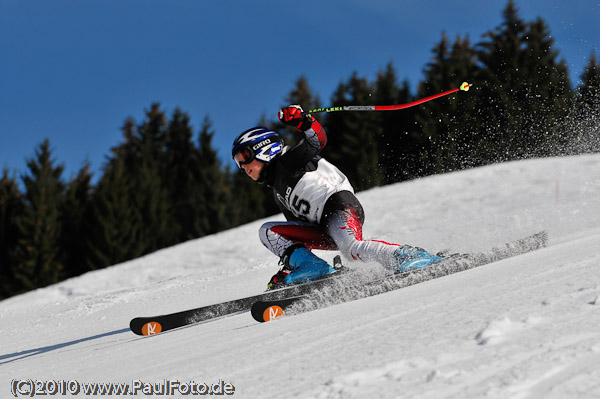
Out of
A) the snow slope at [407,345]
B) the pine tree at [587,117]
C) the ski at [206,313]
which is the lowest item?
the snow slope at [407,345]

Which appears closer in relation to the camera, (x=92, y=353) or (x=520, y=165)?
(x=92, y=353)

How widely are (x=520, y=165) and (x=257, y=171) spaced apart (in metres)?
10.7

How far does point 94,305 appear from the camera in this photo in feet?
22.7

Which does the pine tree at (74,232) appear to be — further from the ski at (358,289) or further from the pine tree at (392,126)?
the ski at (358,289)

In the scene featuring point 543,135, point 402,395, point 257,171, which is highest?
point 543,135

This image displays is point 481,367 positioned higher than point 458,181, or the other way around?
point 458,181

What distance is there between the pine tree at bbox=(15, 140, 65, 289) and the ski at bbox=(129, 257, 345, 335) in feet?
59.8

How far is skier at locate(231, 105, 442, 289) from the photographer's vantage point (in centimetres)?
398

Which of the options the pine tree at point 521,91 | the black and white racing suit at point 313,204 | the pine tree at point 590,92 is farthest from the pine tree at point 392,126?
the black and white racing suit at point 313,204

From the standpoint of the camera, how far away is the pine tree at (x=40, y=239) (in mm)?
20078

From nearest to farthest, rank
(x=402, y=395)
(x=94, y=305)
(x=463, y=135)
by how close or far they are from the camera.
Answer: (x=402, y=395) → (x=94, y=305) → (x=463, y=135)

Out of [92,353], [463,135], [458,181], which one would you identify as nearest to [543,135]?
[463,135]

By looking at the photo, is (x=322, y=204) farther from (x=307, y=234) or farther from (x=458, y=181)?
A: (x=458, y=181)

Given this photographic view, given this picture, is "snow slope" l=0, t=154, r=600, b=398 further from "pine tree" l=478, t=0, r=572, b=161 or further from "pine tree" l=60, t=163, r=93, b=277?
"pine tree" l=60, t=163, r=93, b=277
